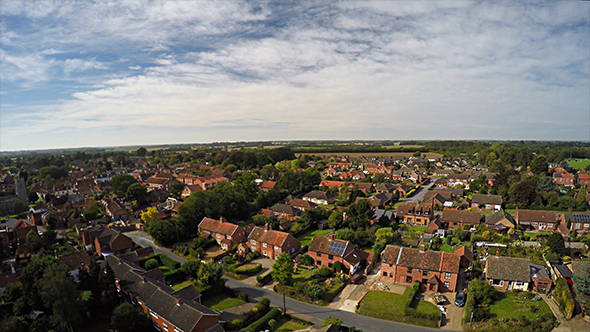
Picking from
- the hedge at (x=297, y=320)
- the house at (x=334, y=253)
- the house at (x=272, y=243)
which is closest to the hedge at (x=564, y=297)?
the house at (x=334, y=253)

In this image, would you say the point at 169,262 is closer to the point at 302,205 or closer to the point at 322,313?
the point at 322,313

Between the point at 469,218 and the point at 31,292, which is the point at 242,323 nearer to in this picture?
the point at 31,292

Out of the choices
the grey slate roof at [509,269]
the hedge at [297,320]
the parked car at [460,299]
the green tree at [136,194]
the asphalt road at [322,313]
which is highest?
the green tree at [136,194]

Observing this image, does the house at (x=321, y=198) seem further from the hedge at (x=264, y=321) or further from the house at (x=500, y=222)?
the hedge at (x=264, y=321)

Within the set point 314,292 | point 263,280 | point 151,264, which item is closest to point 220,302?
point 263,280

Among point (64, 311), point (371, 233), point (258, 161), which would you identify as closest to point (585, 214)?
point (371, 233)

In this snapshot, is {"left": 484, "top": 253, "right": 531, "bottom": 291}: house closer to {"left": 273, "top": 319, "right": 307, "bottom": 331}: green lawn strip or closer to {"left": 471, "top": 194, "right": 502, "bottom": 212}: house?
{"left": 273, "top": 319, "right": 307, "bottom": 331}: green lawn strip
